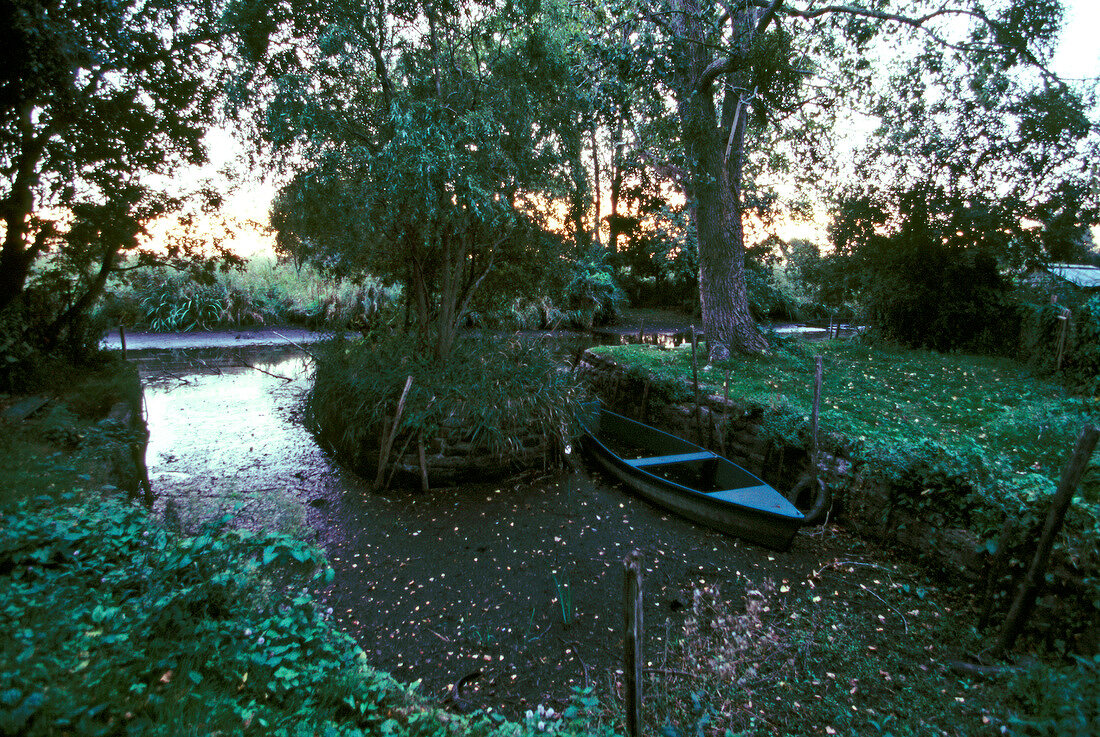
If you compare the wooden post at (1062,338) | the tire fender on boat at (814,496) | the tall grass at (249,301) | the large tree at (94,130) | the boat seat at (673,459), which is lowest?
the tire fender on boat at (814,496)

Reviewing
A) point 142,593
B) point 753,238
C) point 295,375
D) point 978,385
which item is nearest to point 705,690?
point 142,593

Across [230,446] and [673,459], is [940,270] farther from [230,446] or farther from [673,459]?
[230,446]

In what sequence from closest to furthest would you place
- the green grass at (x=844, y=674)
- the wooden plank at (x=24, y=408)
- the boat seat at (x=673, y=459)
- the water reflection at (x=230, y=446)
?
1. the green grass at (x=844, y=674)
2. the wooden plank at (x=24, y=408)
3. the water reflection at (x=230, y=446)
4. the boat seat at (x=673, y=459)

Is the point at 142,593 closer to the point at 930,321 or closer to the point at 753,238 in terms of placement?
the point at 930,321

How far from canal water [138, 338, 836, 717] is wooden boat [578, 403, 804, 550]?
206mm

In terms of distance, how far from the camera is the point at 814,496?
6.68 meters

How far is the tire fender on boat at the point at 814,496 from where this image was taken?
6324mm

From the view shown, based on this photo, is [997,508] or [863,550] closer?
[997,508]

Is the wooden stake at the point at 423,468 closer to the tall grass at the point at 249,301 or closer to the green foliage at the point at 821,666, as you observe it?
the green foliage at the point at 821,666

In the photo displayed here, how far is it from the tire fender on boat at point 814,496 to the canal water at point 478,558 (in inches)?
11.6

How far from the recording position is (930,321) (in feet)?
44.7

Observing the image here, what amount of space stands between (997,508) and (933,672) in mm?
1529

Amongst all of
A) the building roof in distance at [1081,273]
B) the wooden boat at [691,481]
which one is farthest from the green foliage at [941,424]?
the building roof in distance at [1081,273]

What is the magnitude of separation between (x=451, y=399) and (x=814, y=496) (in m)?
4.77
